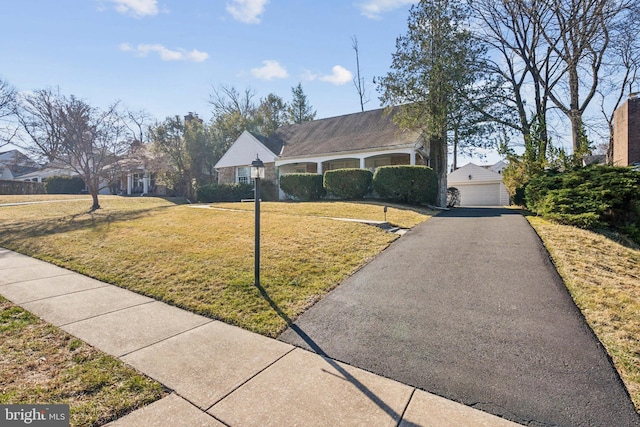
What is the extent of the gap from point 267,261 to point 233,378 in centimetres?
336

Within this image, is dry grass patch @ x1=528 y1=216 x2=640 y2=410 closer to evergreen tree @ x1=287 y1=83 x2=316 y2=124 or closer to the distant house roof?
the distant house roof

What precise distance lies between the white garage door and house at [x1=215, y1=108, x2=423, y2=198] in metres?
11.9

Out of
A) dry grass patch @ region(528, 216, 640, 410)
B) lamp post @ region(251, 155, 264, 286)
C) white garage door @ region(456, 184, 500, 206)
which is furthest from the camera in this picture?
white garage door @ region(456, 184, 500, 206)

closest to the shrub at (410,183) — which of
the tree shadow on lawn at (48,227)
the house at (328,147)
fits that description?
the house at (328,147)

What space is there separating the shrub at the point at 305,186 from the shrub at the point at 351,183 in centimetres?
128

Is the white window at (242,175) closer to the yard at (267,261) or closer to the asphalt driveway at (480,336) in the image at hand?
the yard at (267,261)

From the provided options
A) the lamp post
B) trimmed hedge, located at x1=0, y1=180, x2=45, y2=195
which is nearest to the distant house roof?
the lamp post

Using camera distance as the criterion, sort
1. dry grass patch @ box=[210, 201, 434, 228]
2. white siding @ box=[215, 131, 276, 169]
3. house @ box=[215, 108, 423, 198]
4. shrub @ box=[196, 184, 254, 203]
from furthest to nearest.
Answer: white siding @ box=[215, 131, 276, 169] → shrub @ box=[196, 184, 254, 203] → house @ box=[215, 108, 423, 198] → dry grass patch @ box=[210, 201, 434, 228]

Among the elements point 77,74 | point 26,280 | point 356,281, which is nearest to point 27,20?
point 77,74

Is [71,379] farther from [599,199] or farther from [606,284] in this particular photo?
[599,199]

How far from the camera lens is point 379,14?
45.3 ft

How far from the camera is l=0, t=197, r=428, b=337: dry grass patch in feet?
14.6

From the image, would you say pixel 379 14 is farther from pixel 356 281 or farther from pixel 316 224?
pixel 356 281

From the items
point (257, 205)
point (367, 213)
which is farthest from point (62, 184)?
point (257, 205)
